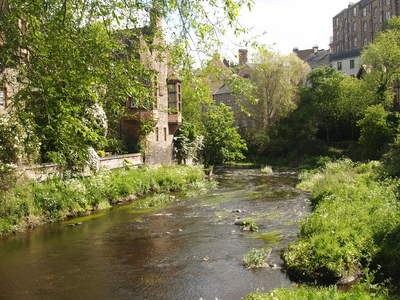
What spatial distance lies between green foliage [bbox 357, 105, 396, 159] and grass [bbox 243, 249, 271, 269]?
23.5m

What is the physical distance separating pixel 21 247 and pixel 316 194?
12.9m

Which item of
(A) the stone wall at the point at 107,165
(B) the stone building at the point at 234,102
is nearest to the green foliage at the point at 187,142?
(A) the stone wall at the point at 107,165

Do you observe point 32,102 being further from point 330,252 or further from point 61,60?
point 330,252

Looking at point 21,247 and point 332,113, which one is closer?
point 21,247

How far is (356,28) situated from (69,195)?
71.3 m

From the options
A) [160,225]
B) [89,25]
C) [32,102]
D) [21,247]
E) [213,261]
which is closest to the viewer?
[32,102]

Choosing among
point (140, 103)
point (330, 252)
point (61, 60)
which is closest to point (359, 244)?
point (330, 252)

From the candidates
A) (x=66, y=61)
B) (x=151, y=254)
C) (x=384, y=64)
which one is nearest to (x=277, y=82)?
(x=384, y=64)

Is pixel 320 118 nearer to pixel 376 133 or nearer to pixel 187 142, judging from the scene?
pixel 376 133

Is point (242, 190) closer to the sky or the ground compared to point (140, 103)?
closer to the ground

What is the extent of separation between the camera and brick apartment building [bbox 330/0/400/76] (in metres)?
64.1

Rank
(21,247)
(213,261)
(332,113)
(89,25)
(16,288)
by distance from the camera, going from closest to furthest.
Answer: (89,25) → (16,288) → (213,261) → (21,247) → (332,113)

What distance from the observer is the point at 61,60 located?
7953 mm

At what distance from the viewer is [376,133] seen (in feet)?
104
